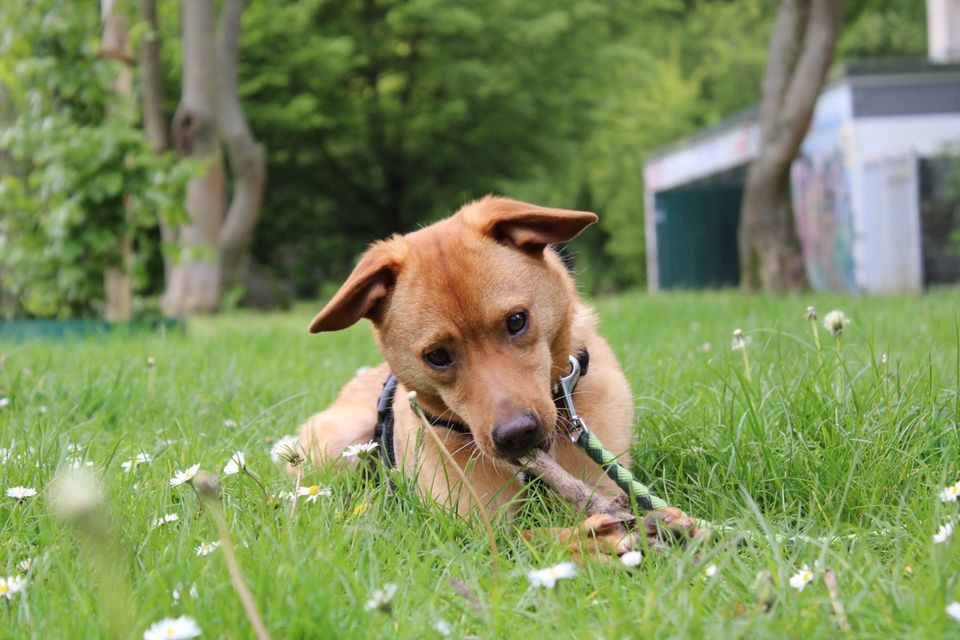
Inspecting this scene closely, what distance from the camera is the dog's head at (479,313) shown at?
2.97 meters

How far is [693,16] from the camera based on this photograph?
45.1 metres

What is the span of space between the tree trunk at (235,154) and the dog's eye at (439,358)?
15.2m

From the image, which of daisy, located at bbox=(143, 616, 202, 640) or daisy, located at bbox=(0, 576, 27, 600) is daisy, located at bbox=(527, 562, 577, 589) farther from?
daisy, located at bbox=(0, 576, 27, 600)

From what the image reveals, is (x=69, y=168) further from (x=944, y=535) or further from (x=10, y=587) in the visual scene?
(x=944, y=535)

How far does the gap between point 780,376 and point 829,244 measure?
1895 cm

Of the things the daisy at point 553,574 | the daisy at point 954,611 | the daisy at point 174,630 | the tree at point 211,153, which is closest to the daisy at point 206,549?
the daisy at point 174,630

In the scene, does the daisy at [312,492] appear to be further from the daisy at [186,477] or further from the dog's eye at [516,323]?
the dog's eye at [516,323]

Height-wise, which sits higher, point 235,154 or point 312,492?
point 235,154

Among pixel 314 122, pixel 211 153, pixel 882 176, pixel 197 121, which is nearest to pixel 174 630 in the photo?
pixel 211 153

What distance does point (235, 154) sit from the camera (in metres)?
18.2

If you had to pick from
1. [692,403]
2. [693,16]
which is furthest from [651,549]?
[693,16]

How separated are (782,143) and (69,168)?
8024mm

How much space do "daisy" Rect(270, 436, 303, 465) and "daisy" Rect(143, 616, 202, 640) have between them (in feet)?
3.60

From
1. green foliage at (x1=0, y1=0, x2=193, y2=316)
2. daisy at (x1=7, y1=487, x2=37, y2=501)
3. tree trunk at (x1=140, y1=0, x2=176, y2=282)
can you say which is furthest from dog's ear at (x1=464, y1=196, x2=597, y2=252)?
tree trunk at (x1=140, y1=0, x2=176, y2=282)
